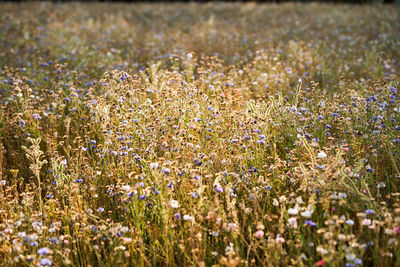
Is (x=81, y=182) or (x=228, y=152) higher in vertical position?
(x=228, y=152)

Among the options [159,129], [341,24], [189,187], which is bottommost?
[189,187]

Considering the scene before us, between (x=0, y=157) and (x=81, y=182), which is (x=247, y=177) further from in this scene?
(x=0, y=157)

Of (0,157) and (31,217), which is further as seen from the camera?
(0,157)

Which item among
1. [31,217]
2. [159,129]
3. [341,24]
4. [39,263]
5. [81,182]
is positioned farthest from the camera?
[341,24]

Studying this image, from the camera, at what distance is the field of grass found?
2.55 metres

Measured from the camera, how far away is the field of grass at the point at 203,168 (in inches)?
101

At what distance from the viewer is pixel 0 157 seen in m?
3.71

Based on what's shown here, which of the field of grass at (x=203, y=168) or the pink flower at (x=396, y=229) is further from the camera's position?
the field of grass at (x=203, y=168)

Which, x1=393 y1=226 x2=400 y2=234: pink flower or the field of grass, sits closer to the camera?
x1=393 y1=226 x2=400 y2=234: pink flower

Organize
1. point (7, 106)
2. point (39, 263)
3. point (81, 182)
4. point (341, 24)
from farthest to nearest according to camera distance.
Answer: point (341, 24), point (7, 106), point (81, 182), point (39, 263)

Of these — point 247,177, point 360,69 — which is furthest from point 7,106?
point 360,69

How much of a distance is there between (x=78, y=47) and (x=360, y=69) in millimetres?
5030

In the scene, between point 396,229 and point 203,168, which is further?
point 203,168

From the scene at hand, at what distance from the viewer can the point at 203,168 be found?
3.09 m
